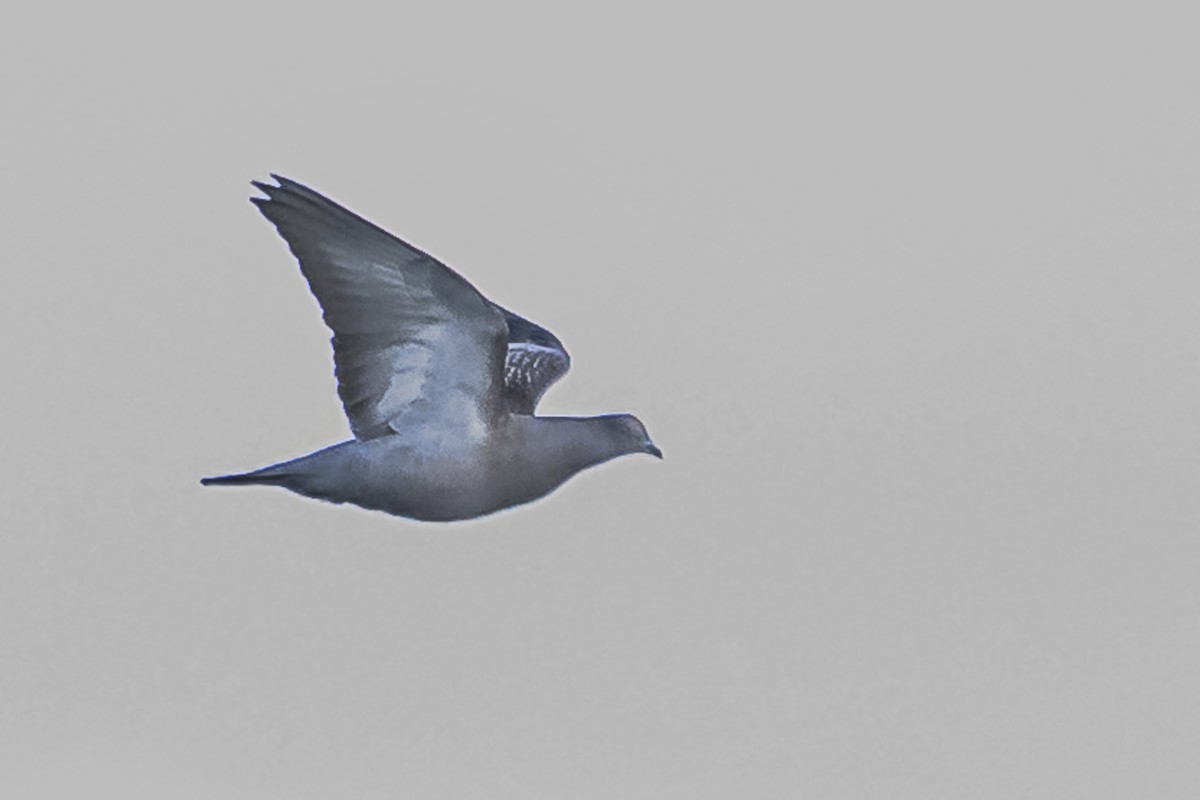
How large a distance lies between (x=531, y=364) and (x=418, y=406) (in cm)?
327

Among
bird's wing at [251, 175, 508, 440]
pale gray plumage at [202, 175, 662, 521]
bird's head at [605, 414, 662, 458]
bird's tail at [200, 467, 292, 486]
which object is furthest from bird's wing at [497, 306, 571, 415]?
bird's tail at [200, 467, 292, 486]

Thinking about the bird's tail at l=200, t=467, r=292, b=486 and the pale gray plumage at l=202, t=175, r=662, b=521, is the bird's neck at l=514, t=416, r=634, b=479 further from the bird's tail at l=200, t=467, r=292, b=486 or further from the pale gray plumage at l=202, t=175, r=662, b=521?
the bird's tail at l=200, t=467, r=292, b=486

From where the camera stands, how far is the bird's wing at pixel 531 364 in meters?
19.1

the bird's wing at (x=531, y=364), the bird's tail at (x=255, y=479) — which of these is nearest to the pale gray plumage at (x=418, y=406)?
the bird's tail at (x=255, y=479)

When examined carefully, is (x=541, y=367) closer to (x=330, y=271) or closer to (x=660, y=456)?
(x=660, y=456)

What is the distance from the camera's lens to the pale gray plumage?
51.9ft

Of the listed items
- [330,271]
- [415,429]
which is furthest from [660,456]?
[330,271]

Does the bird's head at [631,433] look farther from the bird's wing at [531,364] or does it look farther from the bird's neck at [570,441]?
the bird's wing at [531,364]

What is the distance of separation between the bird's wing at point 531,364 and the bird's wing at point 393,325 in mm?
2114

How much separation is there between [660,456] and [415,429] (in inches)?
76.6

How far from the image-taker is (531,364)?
19766mm

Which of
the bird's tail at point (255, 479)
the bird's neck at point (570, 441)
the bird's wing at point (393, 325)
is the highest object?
the bird's wing at point (393, 325)

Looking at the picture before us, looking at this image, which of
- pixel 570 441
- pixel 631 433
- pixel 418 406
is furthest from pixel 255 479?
pixel 631 433

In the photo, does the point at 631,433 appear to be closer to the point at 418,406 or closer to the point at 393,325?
the point at 418,406
